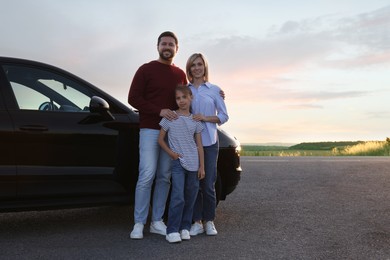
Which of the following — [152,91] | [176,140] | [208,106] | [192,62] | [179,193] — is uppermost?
[192,62]

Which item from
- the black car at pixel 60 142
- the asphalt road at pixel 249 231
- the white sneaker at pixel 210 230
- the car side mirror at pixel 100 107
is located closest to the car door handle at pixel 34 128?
the black car at pixel 60 142

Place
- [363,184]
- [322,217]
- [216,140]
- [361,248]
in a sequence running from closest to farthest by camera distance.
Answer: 1. [361,248]
2. [216,140]
3. [322,217]
4. [363,184]

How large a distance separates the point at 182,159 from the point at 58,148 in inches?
46.1

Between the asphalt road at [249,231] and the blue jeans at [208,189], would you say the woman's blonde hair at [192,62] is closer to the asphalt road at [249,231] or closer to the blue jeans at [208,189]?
the blue jeans at [208,189]

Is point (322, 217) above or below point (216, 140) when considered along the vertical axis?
below

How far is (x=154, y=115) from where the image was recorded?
5.30 metres

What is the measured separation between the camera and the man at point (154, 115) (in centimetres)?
529

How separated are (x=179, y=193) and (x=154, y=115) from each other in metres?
0.77

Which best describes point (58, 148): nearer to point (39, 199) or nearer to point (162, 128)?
point (39, 199)

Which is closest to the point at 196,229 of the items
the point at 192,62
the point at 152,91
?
the point at 152,91

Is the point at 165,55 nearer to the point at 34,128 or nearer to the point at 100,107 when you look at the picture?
the point at 100,107

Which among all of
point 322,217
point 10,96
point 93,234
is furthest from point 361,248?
point 10,96

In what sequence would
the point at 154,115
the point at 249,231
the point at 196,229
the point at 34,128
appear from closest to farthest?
the point at 34,128, the point at 154,115, the point at 196,229, the point at 249,231

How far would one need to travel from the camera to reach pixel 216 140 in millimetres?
5496
